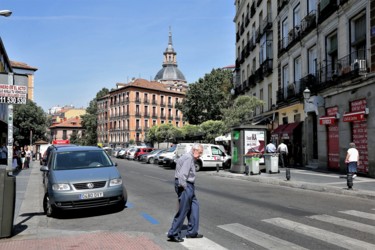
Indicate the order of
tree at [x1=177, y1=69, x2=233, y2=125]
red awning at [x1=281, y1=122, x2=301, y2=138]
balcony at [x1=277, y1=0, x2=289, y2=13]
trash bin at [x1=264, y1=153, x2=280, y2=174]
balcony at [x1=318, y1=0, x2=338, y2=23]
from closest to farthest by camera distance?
trash bin at [x1=264, y1=153, x2=280, y2=174]
balcony at [x1=318, y1=0, x2=338, y2=23]
red awning at [x1=281, y1=122, x2=301, y2=138]
balcony at [x1=277, y1=0, x2=289, y2=13]
tree at [x1=177, y1=69, x2=233, y2=125]

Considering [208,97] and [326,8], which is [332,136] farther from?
[208,97]

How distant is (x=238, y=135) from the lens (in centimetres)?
2122

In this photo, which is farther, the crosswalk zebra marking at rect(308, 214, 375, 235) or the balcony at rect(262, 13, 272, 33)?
the balcony at rect(262, 13, 272, 33)

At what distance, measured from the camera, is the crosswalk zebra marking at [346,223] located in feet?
23.0

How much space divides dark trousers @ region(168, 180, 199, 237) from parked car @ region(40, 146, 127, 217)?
2779 millimetres

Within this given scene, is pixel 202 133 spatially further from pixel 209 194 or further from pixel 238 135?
pixel 209 194

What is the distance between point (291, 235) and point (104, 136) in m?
102

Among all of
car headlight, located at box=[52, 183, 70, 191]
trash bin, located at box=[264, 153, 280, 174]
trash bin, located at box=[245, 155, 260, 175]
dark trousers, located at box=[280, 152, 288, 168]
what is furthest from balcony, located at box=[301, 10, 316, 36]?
car headlight, located at box=[52, 183, 70, 191]

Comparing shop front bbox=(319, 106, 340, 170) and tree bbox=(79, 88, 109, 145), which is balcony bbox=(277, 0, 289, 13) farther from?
tree bbox=(79, 88, 109, 145)

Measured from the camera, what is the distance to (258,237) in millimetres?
6449

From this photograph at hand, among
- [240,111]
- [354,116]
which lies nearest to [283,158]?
[240,111]

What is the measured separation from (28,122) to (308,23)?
45.7 meters

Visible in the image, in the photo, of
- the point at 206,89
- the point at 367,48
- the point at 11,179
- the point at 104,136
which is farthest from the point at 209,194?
the point at 104,136

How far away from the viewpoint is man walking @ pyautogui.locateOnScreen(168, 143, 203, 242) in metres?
6.26
